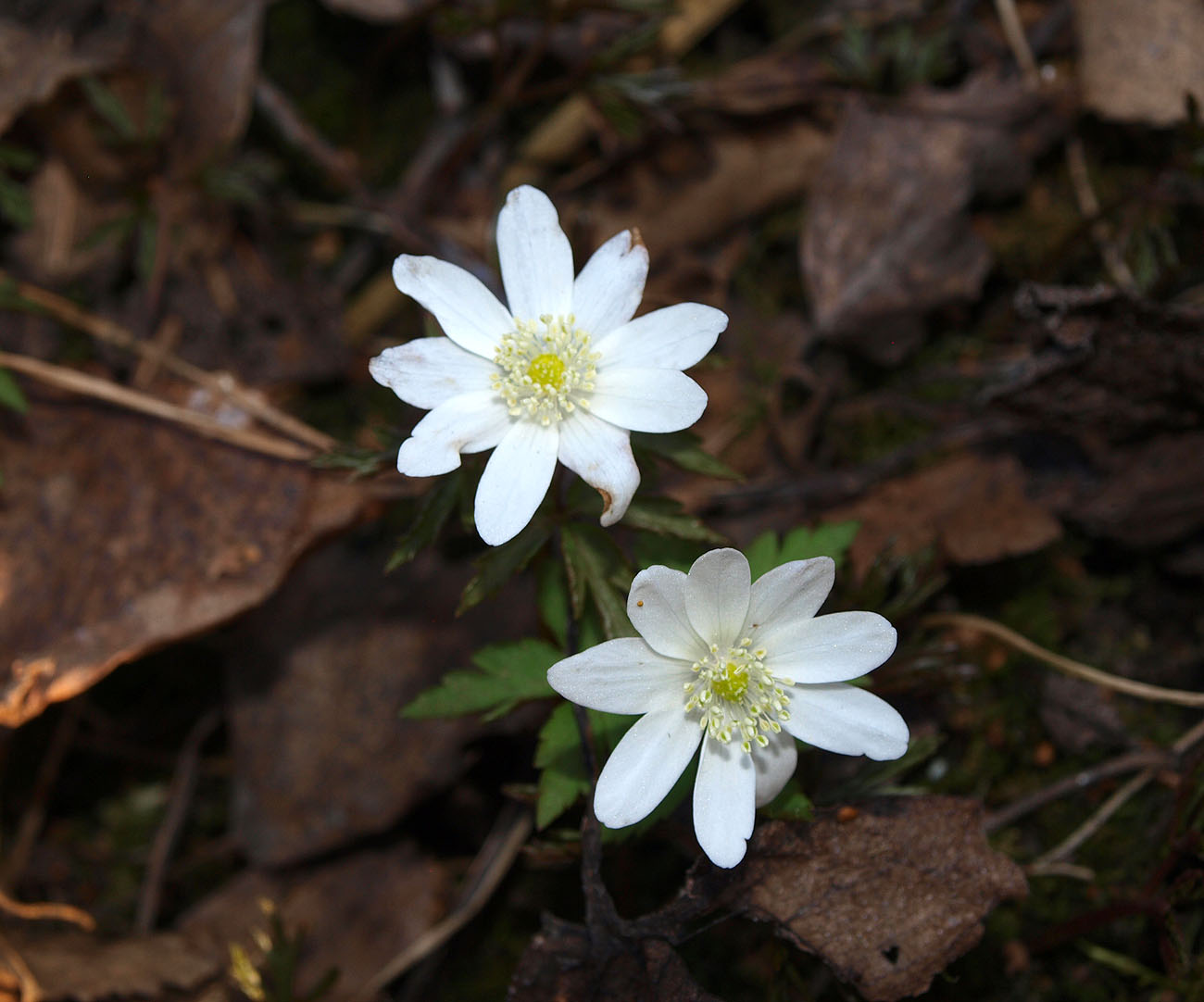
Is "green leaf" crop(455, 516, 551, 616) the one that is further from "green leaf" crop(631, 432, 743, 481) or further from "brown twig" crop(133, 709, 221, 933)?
"brown twig" crop(133, 709, 221, 933)

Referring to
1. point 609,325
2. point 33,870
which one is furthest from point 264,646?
point 609,325

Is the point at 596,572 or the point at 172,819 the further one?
the point at 172,819

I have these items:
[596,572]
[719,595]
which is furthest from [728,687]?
[596,572]

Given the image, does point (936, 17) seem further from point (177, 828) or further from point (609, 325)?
point (177, 828)

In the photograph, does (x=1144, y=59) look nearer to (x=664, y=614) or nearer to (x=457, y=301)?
(x=457, y=301)

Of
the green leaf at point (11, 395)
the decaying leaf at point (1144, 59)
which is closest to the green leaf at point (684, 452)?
the green leaf at point (11, 395)

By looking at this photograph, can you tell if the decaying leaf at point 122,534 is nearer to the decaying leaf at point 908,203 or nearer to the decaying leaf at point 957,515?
the decaying leaf at point 957,515
